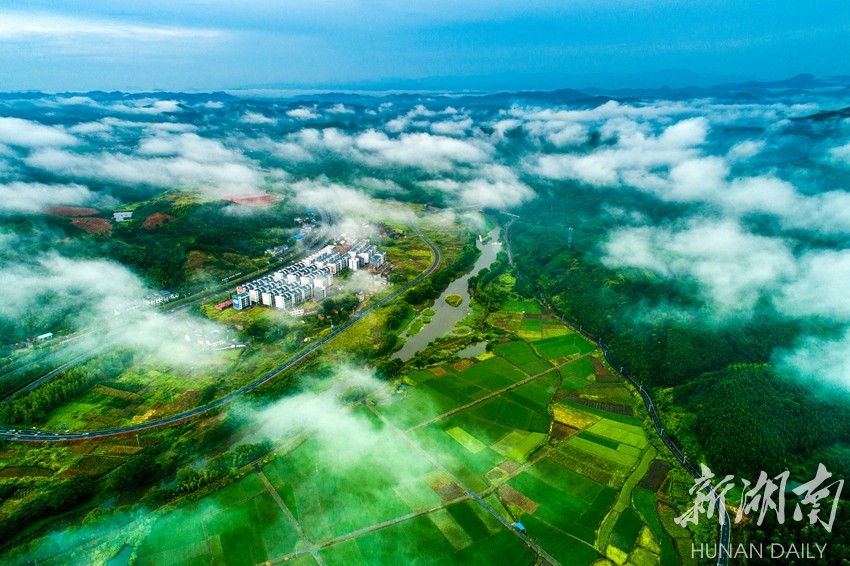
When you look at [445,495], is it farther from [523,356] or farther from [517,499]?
[523,356]

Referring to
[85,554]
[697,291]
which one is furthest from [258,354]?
[697,291]

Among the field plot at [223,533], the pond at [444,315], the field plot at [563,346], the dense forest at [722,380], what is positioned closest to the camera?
the field plot at [223,533]

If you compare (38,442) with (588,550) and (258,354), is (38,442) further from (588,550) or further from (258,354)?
(588,550)

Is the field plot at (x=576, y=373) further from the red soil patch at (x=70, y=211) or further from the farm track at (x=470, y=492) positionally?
the red soil patch at (x=70, y=211)

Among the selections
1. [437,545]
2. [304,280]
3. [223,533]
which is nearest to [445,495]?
[437,545]

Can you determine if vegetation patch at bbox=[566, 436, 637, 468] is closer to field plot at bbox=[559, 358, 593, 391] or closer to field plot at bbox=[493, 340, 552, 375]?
field plot at bbox=[559, 358, 593, 391]

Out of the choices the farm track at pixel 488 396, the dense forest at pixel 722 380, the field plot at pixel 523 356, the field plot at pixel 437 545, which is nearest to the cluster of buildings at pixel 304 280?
the dense forest at pixel 722 380

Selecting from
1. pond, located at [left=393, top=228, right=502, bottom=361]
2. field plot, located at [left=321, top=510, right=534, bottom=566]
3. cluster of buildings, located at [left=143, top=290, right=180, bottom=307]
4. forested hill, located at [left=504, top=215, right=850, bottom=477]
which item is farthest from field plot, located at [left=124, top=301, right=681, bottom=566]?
cluster of buildings, located at [left=143, top=290, right=180, bottom=307]
